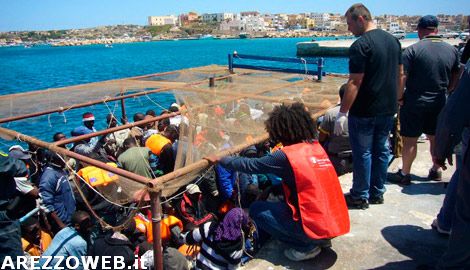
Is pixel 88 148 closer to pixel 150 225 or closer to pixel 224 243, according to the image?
pixel 150 225

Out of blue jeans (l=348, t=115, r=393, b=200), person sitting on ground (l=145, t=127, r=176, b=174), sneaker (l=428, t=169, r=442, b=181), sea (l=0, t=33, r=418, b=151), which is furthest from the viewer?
sea (l=0, t=33, r=418, b=151)

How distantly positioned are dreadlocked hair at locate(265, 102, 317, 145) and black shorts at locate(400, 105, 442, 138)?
7.07ft

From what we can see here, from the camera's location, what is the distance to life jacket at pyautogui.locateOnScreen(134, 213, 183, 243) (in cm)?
459

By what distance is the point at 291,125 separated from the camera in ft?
10.6

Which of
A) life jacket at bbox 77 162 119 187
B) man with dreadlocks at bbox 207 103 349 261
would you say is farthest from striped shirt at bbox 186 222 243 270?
life jacket at bbox 77 162 119 187

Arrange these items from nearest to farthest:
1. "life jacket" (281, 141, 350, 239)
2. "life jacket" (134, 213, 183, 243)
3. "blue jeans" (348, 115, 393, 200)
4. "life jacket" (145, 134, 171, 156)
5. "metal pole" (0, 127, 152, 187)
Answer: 1. "metal pole" (0, 127, 152, 187)
2. "life jacket" (281, 141, 350, 239)
3. "blue jeans" (348, 115, 393, 200)
4. "life jacket" (134, 213, 183, 243)
5. "life jacket" (145, 134, 171, 156)

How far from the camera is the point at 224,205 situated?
16.2 feet

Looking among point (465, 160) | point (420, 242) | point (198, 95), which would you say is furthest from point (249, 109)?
point (465, 160)

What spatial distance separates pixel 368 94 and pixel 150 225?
300 centimetres

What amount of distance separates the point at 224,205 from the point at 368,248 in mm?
1980

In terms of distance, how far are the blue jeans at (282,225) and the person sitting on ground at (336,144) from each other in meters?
2.23

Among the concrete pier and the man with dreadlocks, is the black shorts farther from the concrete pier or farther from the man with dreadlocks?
the concrete pier

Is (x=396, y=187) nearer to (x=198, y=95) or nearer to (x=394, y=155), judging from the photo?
(x=394, y=155)

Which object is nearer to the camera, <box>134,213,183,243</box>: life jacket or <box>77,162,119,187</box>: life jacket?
<box>77,162,119,187</box>: life jacket
